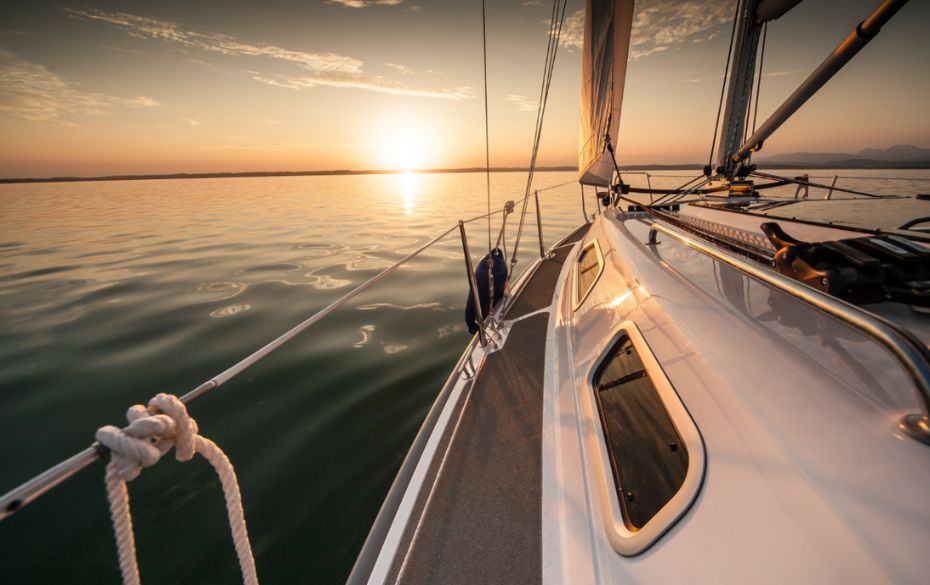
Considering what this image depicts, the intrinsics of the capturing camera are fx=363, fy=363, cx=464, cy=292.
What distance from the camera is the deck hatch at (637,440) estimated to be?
125 cm

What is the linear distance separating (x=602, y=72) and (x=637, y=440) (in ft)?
20.1

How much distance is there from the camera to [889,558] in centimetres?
64

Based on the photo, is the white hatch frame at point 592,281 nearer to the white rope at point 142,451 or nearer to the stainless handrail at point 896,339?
the stainless handrail at point 896,339

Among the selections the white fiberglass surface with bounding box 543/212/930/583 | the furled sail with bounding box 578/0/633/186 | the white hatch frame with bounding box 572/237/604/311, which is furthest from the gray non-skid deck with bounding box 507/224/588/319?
the white fiberglass surface with bounding box 543/212/930/583

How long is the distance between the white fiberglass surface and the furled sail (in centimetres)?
516

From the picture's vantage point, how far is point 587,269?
361 cm

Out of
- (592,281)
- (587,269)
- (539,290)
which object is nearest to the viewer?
(592,281)

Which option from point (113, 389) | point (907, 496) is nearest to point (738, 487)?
point (907, 496)

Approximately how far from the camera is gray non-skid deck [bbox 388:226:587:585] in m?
1.57

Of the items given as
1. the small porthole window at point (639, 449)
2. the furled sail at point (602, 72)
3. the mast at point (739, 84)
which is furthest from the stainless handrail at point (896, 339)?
the mast at point (739, 84)

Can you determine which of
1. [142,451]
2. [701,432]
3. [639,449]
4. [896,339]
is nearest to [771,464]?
[701,432]

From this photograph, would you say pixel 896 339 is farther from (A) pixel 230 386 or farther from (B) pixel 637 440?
(A) pixel 230 386

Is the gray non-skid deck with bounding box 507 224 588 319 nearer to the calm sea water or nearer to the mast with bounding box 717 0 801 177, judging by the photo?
the calm sea water

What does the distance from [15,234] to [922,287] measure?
23.6 meters
